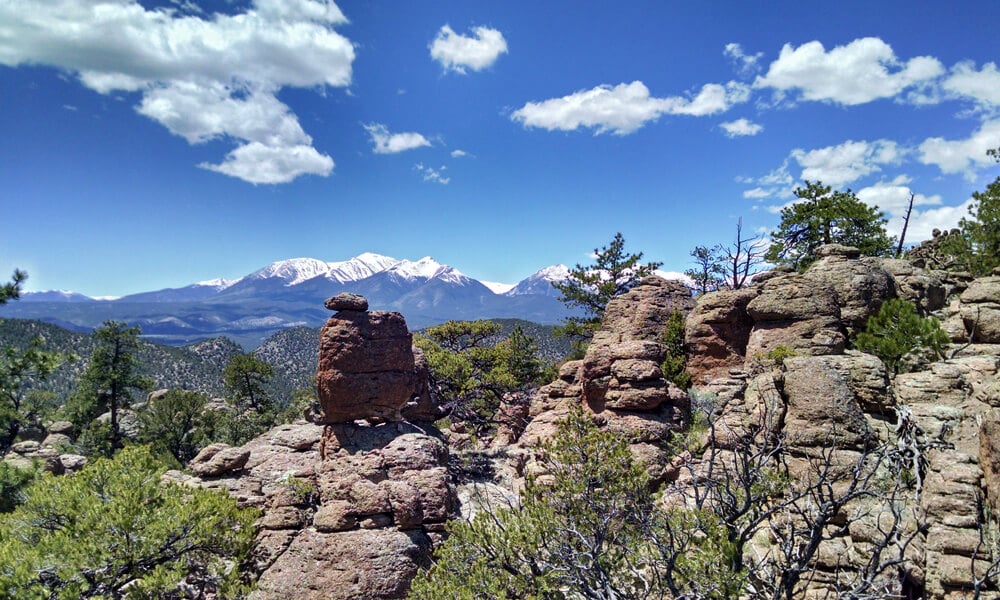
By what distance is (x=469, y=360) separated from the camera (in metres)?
28.8

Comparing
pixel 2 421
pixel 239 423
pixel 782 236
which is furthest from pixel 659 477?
pixel 239 423

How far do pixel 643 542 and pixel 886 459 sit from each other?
22.6ft

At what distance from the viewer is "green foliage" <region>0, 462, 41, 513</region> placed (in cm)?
1952

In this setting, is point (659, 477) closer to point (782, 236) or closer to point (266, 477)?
point (266, 477)

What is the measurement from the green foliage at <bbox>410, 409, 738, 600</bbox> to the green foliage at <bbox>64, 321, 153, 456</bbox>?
1669 inches

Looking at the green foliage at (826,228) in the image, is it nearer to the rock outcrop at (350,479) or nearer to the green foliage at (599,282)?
the green foliage at (599,282)

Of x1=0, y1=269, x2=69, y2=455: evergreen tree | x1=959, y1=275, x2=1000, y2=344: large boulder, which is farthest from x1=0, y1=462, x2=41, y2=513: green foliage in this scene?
x1=959, y1=275, x2=1000, y2=344: large boulder

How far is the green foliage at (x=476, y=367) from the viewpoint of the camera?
26.8m

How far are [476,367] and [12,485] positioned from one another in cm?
2179

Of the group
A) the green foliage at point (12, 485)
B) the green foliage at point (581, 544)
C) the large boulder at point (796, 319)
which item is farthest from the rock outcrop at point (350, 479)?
the large boulder at point (796, 319)

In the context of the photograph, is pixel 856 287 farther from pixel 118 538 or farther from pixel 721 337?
pixel 118 538

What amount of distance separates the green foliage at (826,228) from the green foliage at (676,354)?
1655 cm

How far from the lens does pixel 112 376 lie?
3900 cm

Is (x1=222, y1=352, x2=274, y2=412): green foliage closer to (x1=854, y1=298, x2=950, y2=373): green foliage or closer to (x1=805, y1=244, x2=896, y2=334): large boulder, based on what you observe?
(x1=805, y1=244, x2=896, y2=334): large boulder
